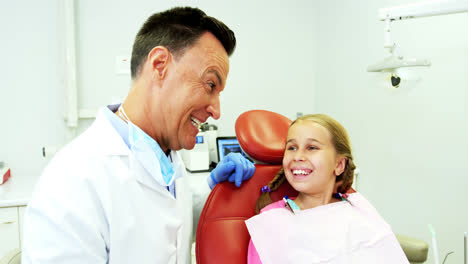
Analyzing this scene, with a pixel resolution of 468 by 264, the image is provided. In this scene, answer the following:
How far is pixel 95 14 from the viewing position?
225cm

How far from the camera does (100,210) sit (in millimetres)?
809

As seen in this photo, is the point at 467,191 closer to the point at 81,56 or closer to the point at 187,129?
the point at 187,129

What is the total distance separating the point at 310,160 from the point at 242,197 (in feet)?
0.99

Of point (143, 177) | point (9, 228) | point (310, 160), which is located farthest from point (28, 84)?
point (310, 160)

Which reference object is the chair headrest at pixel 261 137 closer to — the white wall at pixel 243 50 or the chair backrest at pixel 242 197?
the chair backrest at pixel 242 197

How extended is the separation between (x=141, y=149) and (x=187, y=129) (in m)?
0.15

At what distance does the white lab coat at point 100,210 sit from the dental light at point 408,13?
4.16 feet

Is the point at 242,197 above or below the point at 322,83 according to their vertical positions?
below

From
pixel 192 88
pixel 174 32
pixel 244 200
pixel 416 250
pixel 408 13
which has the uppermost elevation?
pixel 408 13

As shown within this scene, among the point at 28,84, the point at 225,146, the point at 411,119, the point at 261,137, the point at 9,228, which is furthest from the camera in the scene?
the point at 225,146

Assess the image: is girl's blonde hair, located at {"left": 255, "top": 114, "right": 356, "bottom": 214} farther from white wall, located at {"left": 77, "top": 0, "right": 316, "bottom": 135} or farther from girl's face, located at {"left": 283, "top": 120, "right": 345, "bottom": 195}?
white wall, located at {"left": 77, "top": 0, "right": 316, "bottom": 135}

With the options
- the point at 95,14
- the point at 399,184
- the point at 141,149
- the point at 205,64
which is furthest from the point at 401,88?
the point at 95,14

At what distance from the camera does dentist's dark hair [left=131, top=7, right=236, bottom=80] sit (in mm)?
940

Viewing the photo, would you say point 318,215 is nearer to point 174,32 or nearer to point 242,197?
point 242,197
